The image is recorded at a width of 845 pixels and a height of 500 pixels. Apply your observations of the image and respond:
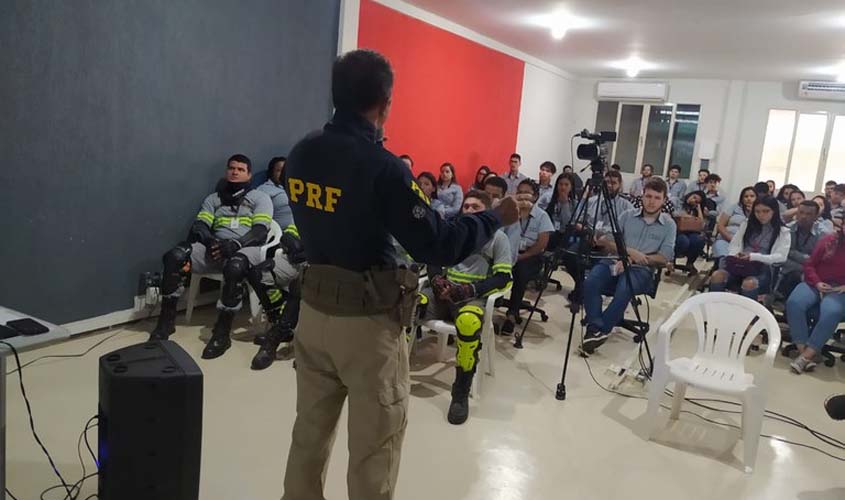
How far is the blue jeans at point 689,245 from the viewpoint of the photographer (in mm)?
6563

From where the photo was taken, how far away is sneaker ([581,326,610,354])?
391 centimetres

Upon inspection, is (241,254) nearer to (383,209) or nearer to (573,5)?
(383,209)

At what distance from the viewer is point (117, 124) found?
3.43 metres

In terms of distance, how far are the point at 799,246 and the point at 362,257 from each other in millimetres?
4493

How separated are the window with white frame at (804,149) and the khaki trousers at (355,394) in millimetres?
9923

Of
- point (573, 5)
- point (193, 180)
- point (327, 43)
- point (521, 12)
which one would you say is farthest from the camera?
point (521, 12)

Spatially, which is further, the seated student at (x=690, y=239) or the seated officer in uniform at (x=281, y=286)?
the seated student at (x=690, y=239)

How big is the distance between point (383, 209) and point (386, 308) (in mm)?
260

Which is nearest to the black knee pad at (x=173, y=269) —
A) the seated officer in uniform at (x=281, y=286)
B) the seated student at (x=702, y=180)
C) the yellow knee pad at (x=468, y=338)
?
the seated officer in uniform at (x=281, y=286)

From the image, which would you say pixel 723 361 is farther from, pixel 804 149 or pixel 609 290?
pixel 804 149

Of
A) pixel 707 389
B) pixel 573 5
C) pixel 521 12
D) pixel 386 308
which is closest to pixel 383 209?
pixel 386 308

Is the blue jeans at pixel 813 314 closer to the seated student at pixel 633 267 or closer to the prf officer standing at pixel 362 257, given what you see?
the seated student at pixel 633 267

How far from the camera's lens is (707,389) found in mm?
2639

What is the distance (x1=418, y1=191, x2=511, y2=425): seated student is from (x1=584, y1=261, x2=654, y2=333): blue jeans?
969 mm
